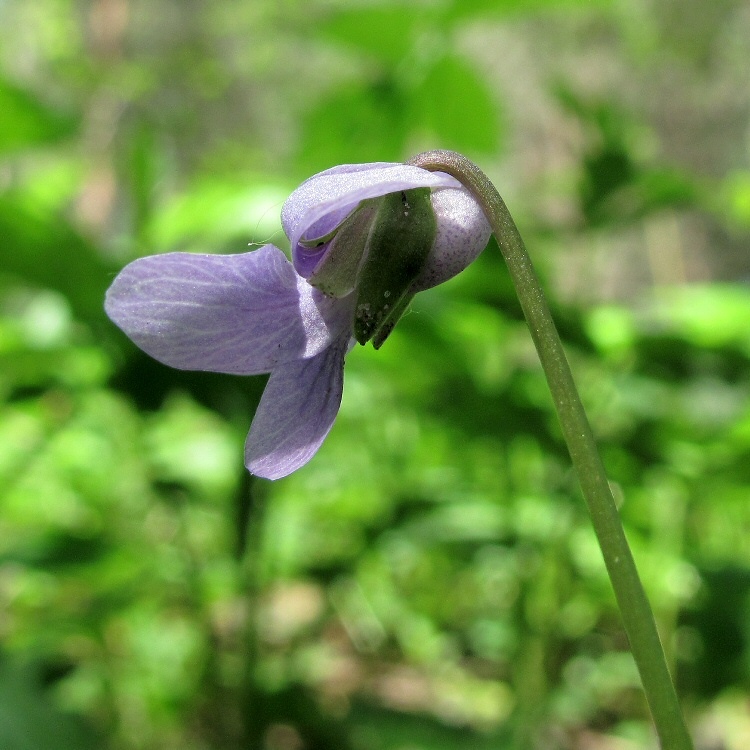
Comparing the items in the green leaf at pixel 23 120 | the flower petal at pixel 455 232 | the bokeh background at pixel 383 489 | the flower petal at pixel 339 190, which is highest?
the flower petal at pixel 339 190

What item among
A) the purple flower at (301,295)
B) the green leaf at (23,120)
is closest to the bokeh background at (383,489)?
the green leaf at (23,120)

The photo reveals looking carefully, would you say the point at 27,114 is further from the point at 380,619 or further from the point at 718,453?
the point at 380,619

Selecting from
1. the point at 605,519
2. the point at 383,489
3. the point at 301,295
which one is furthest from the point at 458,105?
the point at 605,519

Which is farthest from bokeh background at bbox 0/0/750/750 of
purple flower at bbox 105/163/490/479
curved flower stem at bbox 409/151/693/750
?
curved flower stem at bbox 409/151/693/750

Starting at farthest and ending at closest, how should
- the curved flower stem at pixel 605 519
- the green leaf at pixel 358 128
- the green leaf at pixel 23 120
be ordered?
the green leaf at pixel 358 128 → the green leaf at pixel 23 120 → the curved flower stem at pixel 605 519

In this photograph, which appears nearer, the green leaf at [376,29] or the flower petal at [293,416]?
the flower petal at [293,416]

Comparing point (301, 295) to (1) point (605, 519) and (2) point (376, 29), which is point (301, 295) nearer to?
(1) point (605, 519)

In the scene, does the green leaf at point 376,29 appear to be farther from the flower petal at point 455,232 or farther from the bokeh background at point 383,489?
the flower petal at point 455,232
